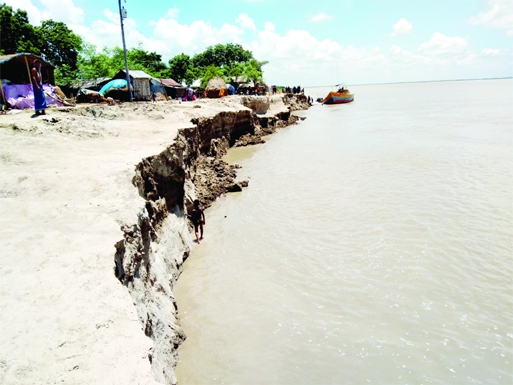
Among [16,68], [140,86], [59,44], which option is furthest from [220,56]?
[16,68]

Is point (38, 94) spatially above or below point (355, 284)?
above

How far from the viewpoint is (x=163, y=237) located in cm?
877

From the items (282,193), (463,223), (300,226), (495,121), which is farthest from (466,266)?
(495,121)

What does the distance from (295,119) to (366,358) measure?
3869 centimetres

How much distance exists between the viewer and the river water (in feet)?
19.7

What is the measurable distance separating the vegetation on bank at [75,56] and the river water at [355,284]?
99.8 ft

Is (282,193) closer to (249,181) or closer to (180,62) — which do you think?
(249,181)

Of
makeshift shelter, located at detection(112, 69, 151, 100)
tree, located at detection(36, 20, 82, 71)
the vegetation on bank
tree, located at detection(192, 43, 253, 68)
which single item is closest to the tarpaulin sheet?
makeshift shelter, located at detection(112, 69, 151, 100)

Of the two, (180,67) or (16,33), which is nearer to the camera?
(16,33)

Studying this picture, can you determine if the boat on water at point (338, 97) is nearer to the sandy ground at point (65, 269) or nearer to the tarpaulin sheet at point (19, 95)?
the tarpaulin sheet at point (19, 95)

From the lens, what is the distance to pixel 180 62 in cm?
5566

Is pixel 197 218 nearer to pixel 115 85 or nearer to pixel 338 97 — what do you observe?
pixel 115 85

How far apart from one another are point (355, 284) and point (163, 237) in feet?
16.0

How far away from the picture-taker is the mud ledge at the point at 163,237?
528cm
